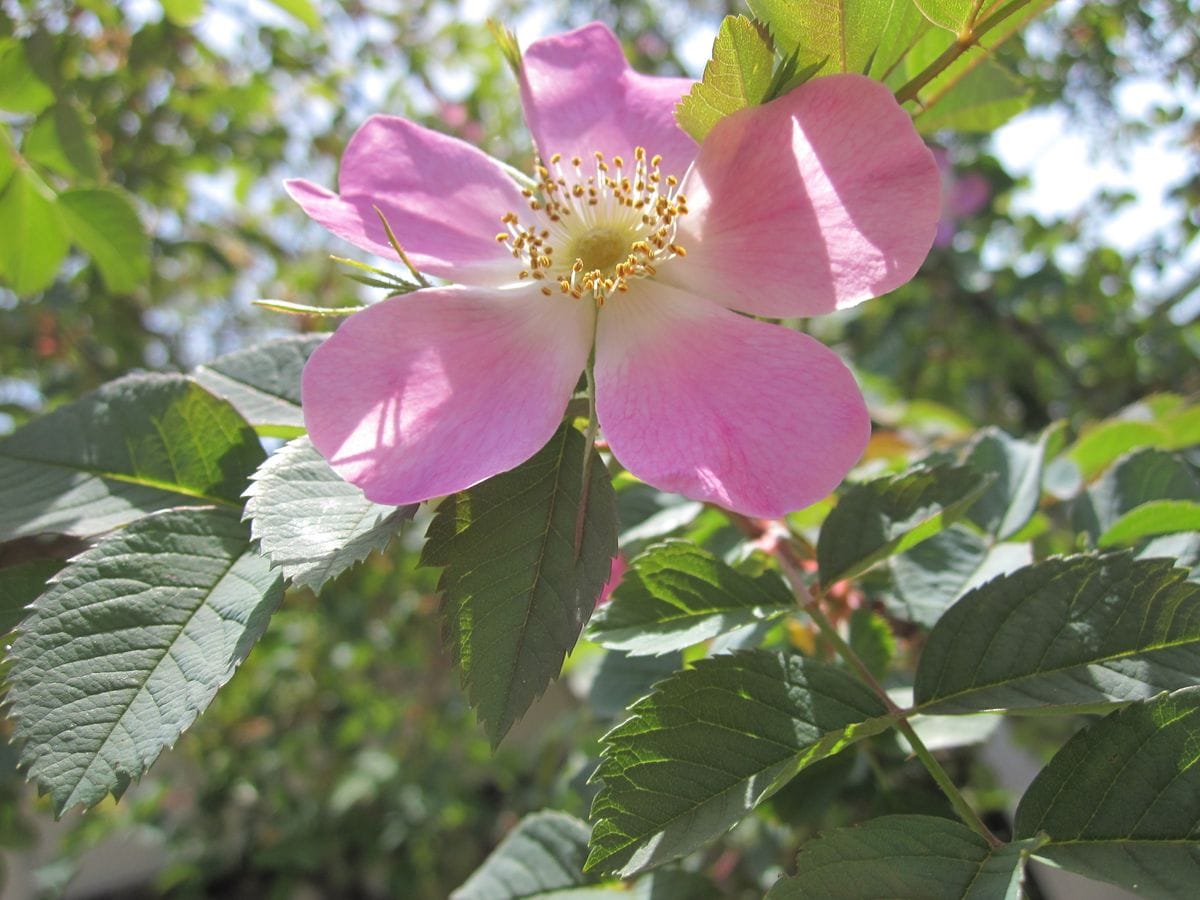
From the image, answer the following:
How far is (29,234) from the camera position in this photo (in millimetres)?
1246

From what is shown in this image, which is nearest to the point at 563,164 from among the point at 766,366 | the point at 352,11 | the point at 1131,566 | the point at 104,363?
the point at 766,366

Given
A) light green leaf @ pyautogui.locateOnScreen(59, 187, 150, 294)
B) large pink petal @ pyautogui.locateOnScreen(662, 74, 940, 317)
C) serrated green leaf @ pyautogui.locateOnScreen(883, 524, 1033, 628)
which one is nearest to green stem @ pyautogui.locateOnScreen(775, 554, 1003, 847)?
serrated green leaf @ pyautogui.locateOnScreen(883, 524, 1033, 628)

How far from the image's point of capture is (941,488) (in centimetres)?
75

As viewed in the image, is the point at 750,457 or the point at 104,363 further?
the point at 104,363

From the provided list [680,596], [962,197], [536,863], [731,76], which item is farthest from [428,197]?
[962,197]

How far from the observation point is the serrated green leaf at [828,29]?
580 mm

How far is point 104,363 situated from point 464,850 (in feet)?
5.49

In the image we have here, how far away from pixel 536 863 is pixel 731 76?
743 mm

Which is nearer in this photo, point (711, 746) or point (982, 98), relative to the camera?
point (711, 746)

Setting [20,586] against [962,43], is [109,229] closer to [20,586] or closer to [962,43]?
[20,586]

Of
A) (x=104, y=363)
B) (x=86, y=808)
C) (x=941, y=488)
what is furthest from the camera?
(x=104, y=363)

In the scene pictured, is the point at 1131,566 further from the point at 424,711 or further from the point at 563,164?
the point at 424,711

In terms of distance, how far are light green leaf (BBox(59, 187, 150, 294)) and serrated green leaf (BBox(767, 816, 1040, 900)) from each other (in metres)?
1.18

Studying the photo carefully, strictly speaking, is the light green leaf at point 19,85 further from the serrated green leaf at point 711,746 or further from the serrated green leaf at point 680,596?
the serrated green leaf at point 711,746
